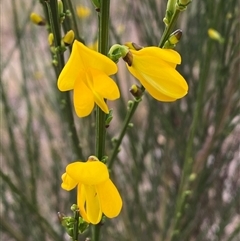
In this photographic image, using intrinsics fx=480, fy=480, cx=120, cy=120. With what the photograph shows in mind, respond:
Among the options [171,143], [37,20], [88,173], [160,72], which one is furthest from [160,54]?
[171,143]

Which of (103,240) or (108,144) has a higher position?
(108,144)

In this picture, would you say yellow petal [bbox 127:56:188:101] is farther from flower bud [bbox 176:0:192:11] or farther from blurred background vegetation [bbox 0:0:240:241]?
blurred background vegetation [bbox 0:0:240:241]

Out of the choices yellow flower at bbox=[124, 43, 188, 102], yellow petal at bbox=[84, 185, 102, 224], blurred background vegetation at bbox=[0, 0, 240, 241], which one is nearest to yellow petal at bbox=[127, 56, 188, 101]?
yellow flower at bbox=[124, 43, 188, 102]

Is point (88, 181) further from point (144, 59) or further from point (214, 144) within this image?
point (214, 144)

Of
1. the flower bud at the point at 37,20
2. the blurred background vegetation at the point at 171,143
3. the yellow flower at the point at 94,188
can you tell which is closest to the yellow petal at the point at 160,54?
the yellow flower at the point at 94,188

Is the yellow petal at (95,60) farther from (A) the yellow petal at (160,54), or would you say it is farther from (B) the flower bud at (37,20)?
(B) the flower bud at (37,20)

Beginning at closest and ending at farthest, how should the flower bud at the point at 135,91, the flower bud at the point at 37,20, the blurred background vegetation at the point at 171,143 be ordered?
the flower bud at the point at 135,91 < the flower bud at the point at 37,20 < the blurred background vegetation at the point at 171,143

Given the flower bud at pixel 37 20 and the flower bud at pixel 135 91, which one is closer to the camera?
the flower bud at pixel 135 91

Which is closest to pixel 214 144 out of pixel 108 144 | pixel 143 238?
pixel 108 144

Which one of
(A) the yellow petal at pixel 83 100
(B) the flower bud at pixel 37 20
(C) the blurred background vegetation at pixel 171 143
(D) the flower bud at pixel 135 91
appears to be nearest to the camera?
(A) the yellow petal at pixel 83 100
